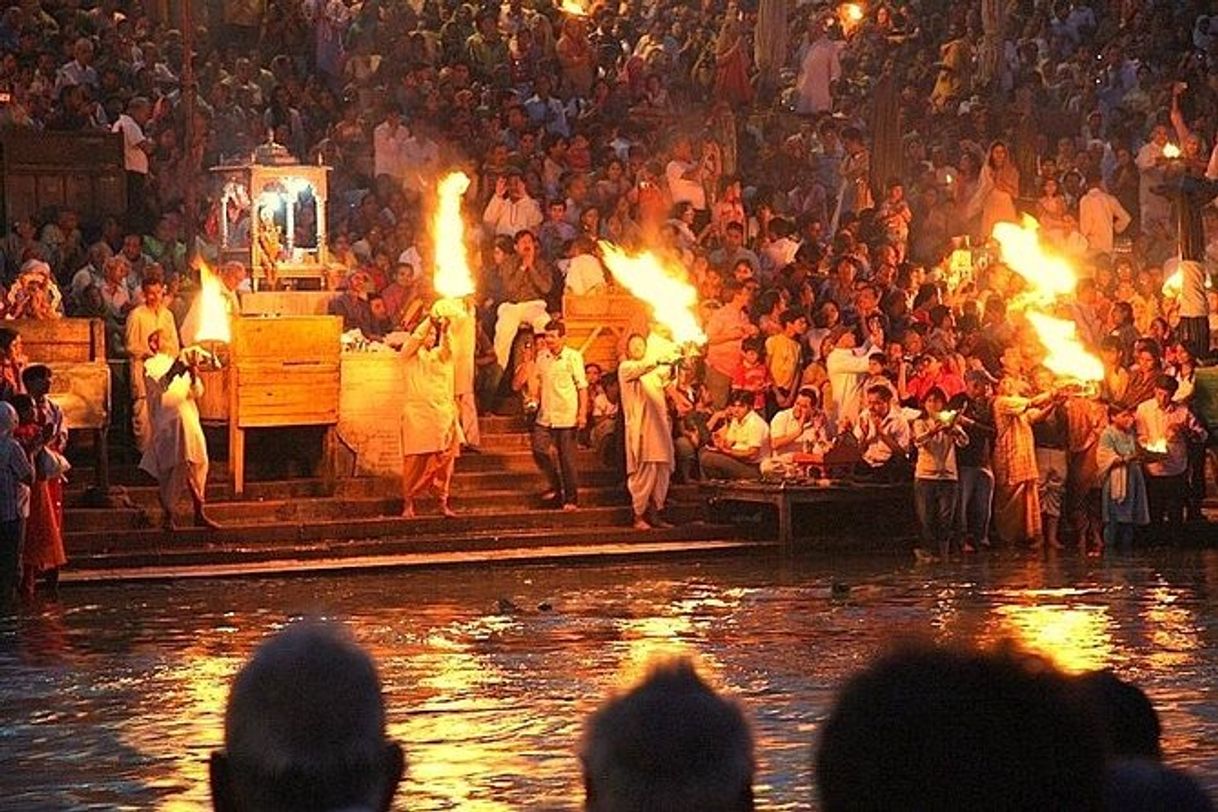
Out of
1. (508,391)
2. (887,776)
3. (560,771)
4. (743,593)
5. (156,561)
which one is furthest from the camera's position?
(508,391)

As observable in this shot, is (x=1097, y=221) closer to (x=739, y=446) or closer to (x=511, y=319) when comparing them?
(x=739, y=446)

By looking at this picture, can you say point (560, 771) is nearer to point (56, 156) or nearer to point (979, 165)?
point (56, 156)

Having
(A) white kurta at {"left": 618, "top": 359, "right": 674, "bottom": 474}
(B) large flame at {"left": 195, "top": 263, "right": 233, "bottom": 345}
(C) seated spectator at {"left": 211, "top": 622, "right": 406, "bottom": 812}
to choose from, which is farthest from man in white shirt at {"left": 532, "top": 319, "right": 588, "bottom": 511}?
(C) seated spectator at {"left": 211, "top": 622, "right": 406, "bottom": 812}

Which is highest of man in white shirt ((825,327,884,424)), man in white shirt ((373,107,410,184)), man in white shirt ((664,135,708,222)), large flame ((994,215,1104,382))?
man in white shirt ((373,107,410,184))

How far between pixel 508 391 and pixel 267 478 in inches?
105

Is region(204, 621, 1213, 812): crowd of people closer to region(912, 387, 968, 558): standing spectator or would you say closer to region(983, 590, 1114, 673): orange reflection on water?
region(983, 590, 1114, 673): orange reflection on water

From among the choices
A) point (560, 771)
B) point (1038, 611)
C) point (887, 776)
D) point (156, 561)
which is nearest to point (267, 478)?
point (156, 561)

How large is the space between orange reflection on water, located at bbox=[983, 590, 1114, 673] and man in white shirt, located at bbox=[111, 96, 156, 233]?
10.8 meters

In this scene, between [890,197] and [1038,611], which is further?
[890,197]

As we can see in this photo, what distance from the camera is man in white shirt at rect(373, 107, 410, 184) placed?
2627 cm

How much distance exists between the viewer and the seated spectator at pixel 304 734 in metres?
3.60

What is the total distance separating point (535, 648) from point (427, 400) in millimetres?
6758

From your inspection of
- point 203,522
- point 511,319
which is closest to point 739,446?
point 511,319

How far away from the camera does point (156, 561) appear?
2028cm
